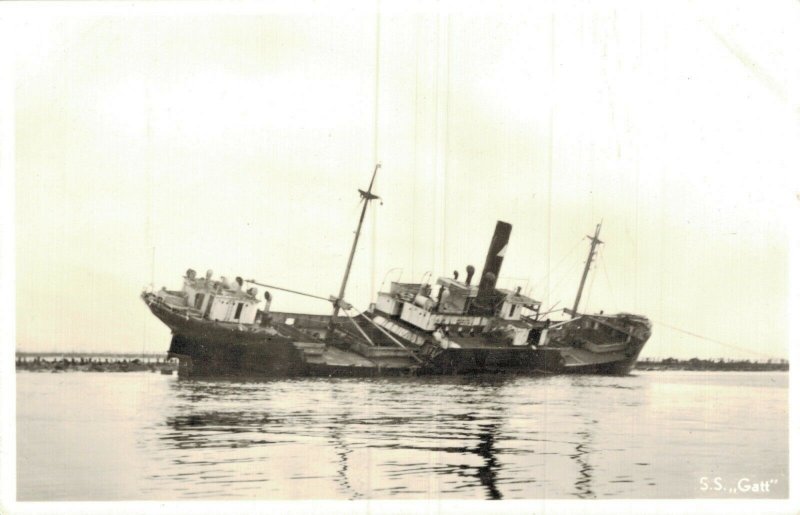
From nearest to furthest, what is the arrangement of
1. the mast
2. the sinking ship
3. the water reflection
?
the water reflection < the mast < the sinking ship

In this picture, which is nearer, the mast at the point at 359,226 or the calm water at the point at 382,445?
the calm water at the point at 382,445

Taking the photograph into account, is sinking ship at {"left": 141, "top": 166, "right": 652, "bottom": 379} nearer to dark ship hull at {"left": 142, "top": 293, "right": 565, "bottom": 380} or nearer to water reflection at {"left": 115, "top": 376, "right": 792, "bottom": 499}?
dark ship hull at {"left": 142, "top": 293, "right": 565, "bottom": 380}

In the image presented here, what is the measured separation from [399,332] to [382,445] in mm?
9683

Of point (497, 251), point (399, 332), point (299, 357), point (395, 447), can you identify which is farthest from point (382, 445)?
point (399, 332)

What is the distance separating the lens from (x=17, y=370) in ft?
44.5

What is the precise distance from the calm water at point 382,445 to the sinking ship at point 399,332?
229cm

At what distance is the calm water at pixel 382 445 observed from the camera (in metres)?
12.6

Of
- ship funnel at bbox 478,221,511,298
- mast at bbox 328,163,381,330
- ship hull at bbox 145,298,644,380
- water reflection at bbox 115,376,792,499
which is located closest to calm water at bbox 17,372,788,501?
water reflection at bbox 115,376,792,499

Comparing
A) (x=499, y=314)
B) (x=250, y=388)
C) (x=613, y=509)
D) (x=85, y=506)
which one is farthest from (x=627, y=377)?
(x=85, y=506)

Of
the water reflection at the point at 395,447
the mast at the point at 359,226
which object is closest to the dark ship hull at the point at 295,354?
the water reflection at the point at 395,447

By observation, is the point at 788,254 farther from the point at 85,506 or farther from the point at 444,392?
the point at 85,506

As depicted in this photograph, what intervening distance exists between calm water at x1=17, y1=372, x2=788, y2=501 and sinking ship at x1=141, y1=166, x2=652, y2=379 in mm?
2289

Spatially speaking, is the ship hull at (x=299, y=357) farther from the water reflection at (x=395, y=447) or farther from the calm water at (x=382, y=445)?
the calm water at (x=382, y=445)

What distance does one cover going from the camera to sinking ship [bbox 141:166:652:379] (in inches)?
778
